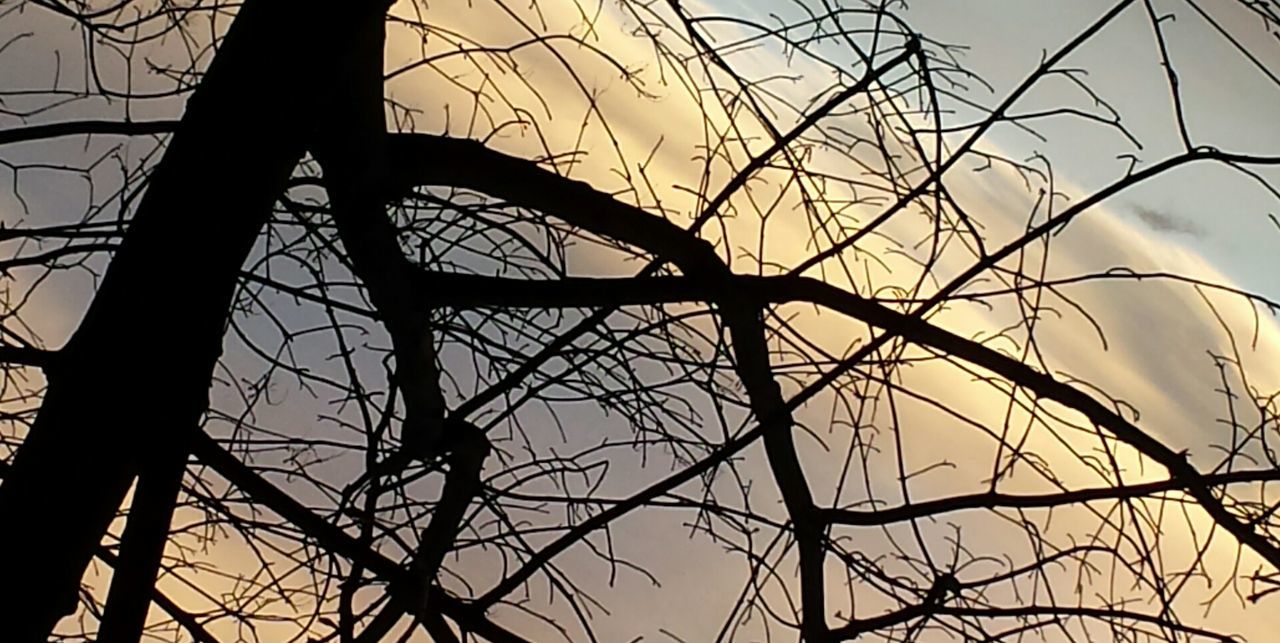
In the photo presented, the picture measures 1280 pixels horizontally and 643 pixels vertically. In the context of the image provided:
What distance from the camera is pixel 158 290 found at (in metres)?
0.56

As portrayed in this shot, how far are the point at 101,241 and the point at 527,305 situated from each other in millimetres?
354

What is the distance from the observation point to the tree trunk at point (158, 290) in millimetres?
555

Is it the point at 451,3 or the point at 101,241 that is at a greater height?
the point at 451,3

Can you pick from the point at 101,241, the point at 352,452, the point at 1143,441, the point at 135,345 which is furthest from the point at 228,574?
the point at 1143,441

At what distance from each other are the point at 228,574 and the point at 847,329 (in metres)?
0.55

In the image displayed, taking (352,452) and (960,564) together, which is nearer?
(960,564)

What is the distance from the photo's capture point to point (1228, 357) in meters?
0.86

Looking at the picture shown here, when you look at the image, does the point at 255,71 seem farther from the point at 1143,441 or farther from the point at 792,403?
the point at 1143,441

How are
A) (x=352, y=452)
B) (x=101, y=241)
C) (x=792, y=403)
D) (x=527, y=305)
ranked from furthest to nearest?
1. (x=352, y=452)
2. (x=101, y=241)
3. (x=527, y=305)
4. (x=792, y=403)

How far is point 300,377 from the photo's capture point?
103 cm

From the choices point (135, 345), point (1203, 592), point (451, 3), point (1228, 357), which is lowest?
point (135, 345)

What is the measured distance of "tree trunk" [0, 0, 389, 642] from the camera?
1.82 feet

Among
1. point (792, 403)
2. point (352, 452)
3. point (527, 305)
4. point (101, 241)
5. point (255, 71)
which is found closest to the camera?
point (255, 71)

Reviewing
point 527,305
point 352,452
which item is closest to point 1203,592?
point 527,305
